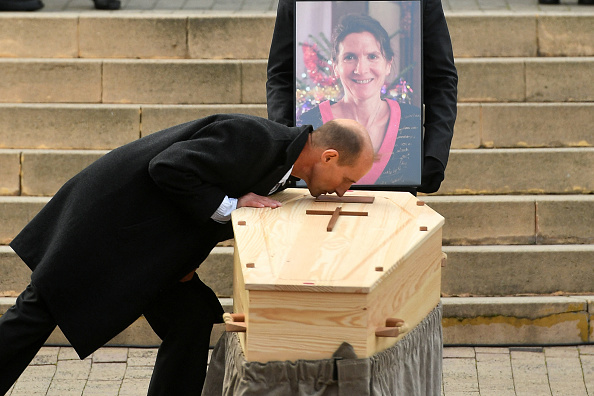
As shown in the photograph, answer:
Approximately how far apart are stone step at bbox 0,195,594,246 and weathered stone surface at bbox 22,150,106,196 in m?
0.18

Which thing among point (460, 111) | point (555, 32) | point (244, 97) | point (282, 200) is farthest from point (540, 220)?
point (282, 200)

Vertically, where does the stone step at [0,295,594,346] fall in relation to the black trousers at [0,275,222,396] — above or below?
below

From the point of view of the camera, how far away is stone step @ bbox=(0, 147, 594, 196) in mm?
5652

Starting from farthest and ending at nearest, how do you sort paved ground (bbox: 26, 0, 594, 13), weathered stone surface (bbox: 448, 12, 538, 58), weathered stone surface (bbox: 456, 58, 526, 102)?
paved ground (bbox: 26, 0, 594, 13) < weathered stone surface (bbox: 448, 12, 538, 58) < weathered stone surface (bbox: 456, 58, 526, 102)

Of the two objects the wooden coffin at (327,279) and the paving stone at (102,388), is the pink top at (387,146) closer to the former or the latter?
the wooden coffin at (327,279)

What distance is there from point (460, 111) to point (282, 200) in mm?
2695

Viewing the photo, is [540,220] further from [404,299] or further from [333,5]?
[404,299]

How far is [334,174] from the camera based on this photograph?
3262 mm

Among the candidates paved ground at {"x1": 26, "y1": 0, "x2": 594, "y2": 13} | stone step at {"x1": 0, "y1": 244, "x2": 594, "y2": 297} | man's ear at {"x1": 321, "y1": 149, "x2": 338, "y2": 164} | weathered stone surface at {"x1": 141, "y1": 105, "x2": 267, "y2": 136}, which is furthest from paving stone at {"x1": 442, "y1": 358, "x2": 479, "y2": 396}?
paved ground at {"x1": 26, "y1": 0, "x2": 594, "y2": 13}

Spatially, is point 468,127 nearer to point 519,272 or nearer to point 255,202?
point 519,272

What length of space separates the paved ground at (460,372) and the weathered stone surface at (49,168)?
1.14 meters

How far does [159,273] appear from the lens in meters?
3.19

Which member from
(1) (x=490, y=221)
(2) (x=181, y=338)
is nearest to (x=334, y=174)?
(2) (x=181, y=338)

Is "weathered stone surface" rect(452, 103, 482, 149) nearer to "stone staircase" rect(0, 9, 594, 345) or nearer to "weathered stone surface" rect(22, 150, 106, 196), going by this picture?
"stone staircase" rect(0, 9, 594, 345)
